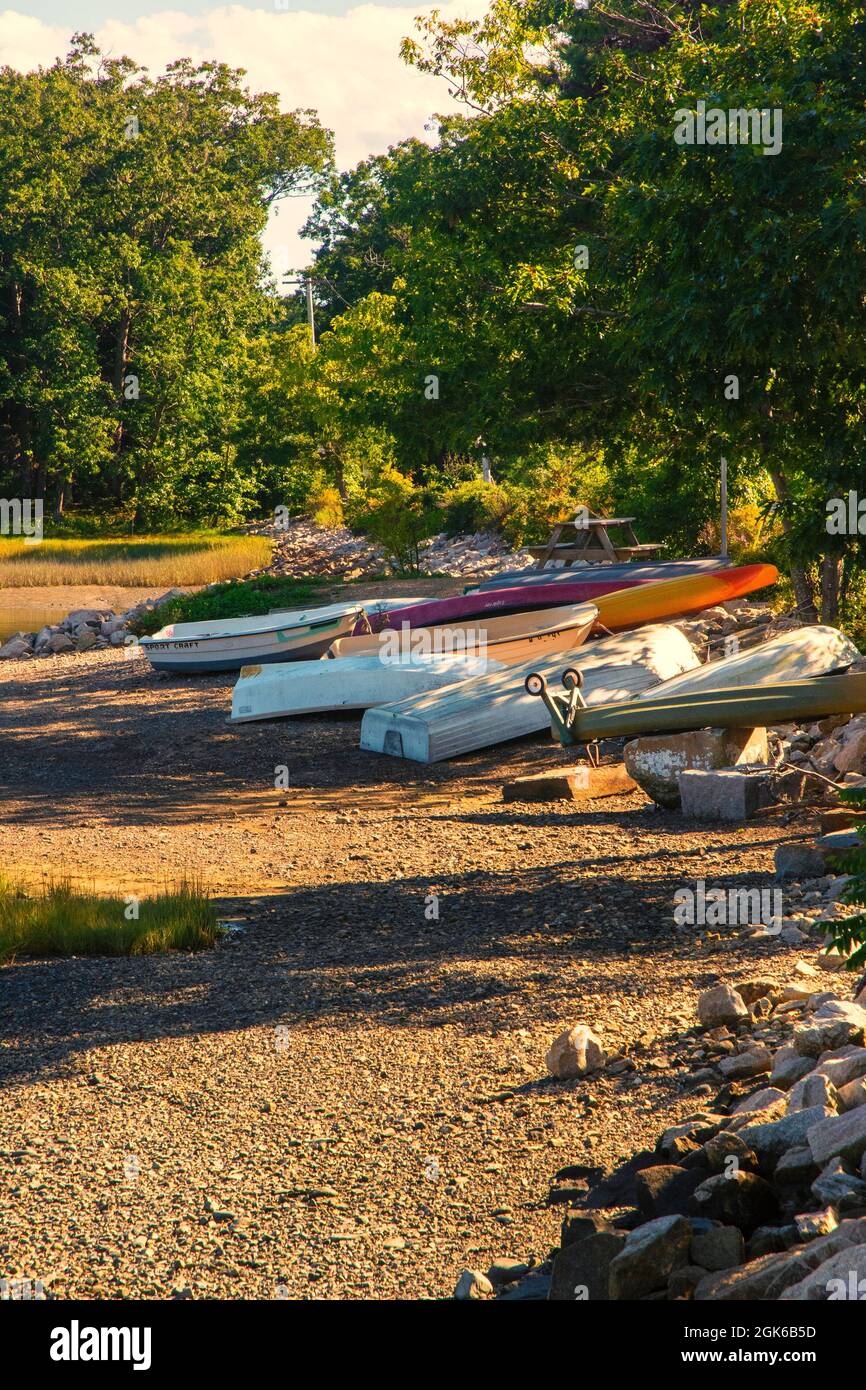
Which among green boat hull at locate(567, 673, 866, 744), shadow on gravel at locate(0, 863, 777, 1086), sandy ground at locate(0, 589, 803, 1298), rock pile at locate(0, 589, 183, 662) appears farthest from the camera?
rock pile at locate(0, 589, 183, 662)

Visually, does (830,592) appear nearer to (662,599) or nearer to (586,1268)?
(662,599)

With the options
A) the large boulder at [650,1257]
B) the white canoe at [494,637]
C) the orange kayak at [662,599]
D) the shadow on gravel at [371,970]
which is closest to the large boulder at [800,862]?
the shadow on gravel at [371,970]

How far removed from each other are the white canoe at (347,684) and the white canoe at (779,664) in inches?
142

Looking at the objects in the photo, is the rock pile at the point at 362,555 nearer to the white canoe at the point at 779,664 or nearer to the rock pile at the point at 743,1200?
the white canoe at the point at 779,664

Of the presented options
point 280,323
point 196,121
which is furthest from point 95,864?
point 280,323

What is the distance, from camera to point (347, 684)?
50.5 feet

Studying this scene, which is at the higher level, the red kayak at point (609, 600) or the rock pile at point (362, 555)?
the rock pile at point (362, 555)

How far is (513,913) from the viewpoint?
809 centimetres

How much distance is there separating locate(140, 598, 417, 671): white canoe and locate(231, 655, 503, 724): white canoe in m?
3.11

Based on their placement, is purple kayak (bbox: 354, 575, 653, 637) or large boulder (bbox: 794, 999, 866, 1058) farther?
purple kayak (bbox: 354, 575, 653, 637)

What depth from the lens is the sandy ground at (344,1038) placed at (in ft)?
14.8

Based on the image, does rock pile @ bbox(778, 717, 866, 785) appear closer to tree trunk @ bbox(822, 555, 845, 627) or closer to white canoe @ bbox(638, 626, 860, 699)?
white canoe @ bbox(638, 626, 860, 699)

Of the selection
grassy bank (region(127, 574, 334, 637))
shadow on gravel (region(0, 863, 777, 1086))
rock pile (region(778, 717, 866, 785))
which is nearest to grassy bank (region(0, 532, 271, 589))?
grassy bank (region(127, 574, 334, 637))

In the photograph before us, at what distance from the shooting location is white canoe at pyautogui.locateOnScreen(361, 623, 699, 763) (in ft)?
43.5
